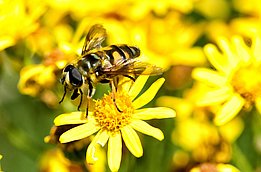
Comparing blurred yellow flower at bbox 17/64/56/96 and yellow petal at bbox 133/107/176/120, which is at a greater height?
blurred yellow flower at bbox 17/64/56/96

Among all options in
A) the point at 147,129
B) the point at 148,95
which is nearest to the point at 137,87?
the point at 148,95

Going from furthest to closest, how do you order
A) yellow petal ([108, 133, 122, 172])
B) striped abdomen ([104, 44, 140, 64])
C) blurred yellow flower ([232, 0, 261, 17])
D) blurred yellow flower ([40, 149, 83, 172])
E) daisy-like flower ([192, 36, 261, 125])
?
blurred yellow flower ([232, 0, 261, 17]) → blurred yellow flower ([40, 149, 83, 172]) → daisy-like flower ([192, 36, 261, 125]) → striped abdomen ([104, 44, 140, 64]) → yellow petal ([108, 133, 122, 172])

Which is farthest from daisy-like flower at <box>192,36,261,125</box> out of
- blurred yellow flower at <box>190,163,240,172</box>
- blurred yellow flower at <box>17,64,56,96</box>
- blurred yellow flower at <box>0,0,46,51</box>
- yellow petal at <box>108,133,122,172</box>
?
blurred yellow flower at <box>0,0,46,51</box>

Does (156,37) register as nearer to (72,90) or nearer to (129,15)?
(129,15)

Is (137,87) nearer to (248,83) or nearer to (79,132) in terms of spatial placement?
(79,132)

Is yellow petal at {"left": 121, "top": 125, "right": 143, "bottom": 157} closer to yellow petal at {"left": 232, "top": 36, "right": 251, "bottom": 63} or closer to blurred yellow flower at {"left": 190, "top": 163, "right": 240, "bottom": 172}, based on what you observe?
blurred yellow flower at {"left": 190, "top": 163, "right": 240, "bottom": 172}

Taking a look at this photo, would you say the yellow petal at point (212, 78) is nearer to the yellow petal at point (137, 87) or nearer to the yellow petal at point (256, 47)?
the yellow petal at point (256, 47)
